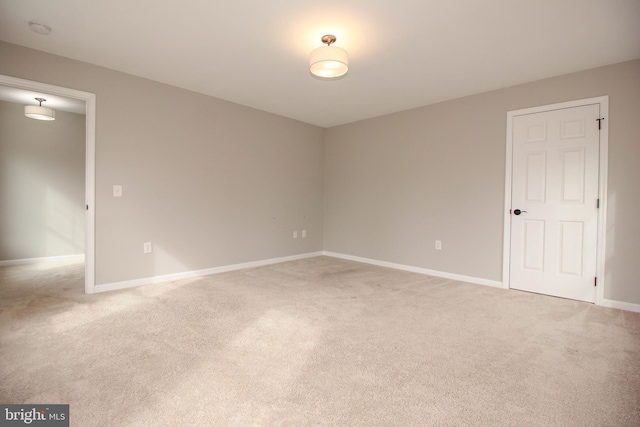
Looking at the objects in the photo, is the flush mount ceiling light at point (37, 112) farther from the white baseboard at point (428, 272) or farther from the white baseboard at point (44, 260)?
the white baseboard at point (428, 272)

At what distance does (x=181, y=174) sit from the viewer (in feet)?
12.7

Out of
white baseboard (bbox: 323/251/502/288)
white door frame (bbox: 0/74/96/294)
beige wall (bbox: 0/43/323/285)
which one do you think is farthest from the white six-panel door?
white door frame (bbox: 0/74/96/294)

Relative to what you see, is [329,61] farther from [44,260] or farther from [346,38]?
[44,260]

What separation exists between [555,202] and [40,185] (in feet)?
23.2

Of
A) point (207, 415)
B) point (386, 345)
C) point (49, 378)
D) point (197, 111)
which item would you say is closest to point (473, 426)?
point (386, 345)

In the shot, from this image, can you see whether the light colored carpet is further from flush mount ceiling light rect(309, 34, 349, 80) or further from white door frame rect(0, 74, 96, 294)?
flush mount ceiling light rect(309, 34, 349, 80)

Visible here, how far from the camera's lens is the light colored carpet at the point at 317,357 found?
148cm

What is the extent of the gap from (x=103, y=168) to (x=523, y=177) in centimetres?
459

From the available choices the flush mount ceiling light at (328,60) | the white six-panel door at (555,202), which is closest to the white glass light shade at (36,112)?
the flush mount ceiling light at (328,60)

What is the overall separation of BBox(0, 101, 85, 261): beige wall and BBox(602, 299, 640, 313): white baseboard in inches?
282

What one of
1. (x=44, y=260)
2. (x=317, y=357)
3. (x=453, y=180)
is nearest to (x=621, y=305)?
(x=453, y=180)

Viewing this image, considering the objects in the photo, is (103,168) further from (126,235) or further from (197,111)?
(197,111)

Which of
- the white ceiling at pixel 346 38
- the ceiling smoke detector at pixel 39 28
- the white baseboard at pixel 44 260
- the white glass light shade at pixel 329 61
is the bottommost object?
the white baseboard at pixel 44 260

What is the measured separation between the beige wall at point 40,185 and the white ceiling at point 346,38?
8.80 ft
